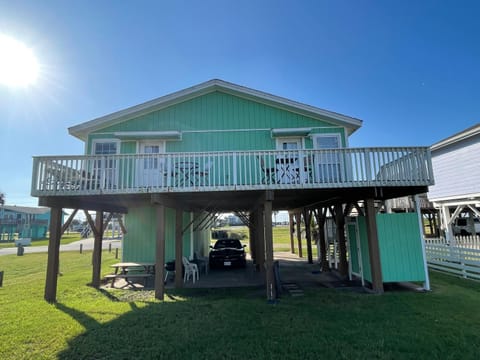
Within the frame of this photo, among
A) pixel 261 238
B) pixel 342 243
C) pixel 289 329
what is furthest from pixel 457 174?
pixel 289 329

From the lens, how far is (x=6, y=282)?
32.1 ft

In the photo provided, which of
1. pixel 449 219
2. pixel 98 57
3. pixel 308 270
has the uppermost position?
pixel 98 57

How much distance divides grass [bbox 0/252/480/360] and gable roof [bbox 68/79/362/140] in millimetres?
6132

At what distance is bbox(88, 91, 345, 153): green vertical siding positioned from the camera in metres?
10.3

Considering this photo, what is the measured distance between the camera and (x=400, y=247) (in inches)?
300

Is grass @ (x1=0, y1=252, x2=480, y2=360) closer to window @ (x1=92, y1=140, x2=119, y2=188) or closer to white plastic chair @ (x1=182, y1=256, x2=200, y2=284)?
white plastic chair @ (x1=182, y1=256, x2=200, y2=284)

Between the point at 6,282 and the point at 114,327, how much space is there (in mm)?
8039

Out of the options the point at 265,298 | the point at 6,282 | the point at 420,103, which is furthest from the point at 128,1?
the point at 420,103

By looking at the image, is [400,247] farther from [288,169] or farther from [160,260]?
[160,260]

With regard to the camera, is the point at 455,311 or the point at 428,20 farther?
the point at 428,20

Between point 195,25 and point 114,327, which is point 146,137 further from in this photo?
point 114,327

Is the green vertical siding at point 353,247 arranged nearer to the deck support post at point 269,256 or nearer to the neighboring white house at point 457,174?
the deck support post at point 269,256

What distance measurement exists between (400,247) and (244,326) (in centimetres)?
543

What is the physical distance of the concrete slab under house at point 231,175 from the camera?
712cm
